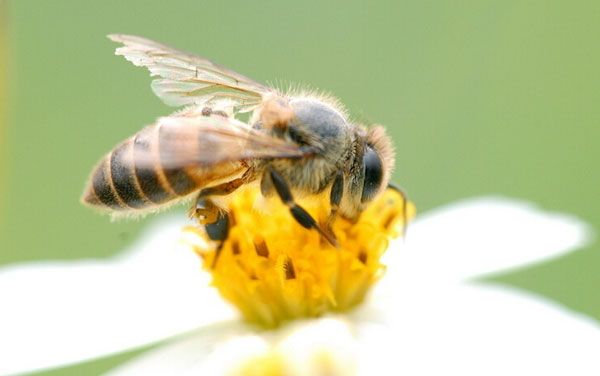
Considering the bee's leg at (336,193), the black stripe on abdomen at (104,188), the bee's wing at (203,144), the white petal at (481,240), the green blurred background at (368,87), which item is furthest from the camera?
the green blurred background at (368,87)

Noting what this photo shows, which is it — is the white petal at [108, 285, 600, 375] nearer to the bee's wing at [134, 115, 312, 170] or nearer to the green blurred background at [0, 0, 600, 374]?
the bee's wing at [134, 115, 312, 170]

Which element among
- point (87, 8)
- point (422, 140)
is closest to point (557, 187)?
point (422, 140)

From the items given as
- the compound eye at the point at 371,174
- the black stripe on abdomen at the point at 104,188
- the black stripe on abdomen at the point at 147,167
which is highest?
the compound eye at the point at 371,174

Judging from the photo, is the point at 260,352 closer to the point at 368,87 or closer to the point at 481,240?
the point at 481,240

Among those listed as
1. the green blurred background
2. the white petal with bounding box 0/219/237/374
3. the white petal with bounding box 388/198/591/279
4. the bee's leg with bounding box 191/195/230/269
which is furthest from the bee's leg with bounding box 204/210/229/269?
the green blurred background

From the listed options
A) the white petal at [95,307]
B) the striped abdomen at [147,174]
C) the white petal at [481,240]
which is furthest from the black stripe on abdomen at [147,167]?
the white petal at [481,240]

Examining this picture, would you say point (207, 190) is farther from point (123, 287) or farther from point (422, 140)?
point (422, 140)

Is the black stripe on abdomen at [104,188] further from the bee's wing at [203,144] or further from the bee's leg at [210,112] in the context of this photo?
the bee's leg at [210,112]
